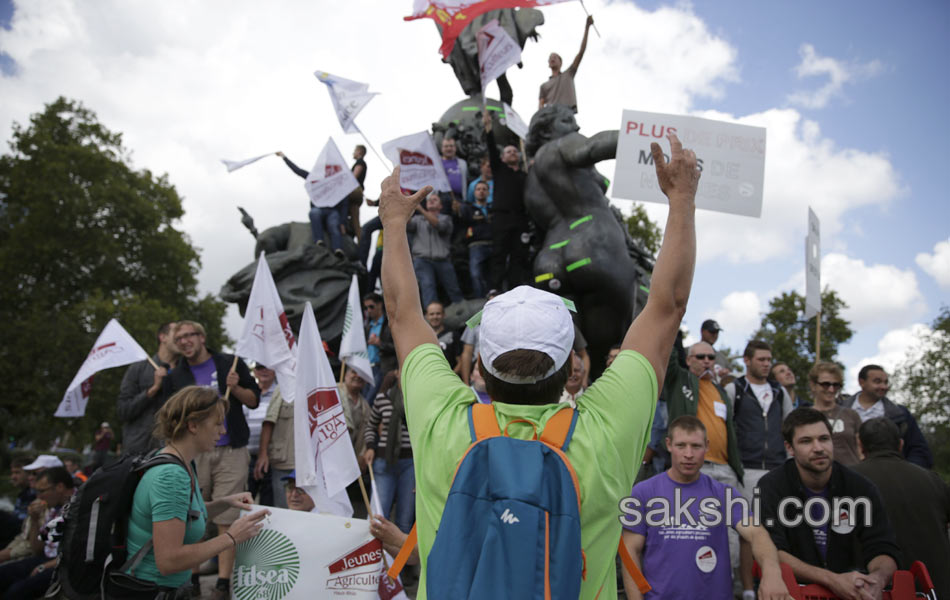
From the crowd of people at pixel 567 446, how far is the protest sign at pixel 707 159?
1.29 m

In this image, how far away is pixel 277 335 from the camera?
210 inches

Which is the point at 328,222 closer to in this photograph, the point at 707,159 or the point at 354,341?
the point at 354,341

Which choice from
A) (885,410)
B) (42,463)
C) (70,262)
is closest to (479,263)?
(885,410)

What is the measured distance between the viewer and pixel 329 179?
9656mm

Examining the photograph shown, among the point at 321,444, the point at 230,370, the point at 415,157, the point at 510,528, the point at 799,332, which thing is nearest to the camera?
the point at 510,528

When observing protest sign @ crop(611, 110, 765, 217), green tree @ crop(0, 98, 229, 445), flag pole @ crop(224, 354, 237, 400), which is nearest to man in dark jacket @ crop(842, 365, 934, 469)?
protest sign @ crop(611, 110, 765, 217)

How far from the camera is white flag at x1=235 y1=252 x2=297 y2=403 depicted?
5.30m

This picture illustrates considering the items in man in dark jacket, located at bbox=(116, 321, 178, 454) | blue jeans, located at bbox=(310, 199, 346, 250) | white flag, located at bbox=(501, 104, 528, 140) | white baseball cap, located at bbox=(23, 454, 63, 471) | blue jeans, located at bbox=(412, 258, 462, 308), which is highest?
white flag, located at bbox=(501, 104, 528, 140)

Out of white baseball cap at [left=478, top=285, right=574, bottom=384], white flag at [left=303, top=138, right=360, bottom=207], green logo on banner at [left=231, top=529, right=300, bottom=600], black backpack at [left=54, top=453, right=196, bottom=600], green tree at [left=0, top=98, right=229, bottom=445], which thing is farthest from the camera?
green tree at [left=0, top=98, right=229, bottom=445]

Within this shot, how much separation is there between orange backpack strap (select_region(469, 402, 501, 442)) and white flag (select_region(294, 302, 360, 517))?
2833 millimetres

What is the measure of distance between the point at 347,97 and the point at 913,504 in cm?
890

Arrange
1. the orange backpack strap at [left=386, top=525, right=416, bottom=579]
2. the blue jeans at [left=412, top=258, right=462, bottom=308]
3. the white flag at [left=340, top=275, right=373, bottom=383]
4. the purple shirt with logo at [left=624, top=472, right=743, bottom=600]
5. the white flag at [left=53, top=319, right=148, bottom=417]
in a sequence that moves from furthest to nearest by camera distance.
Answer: the blue jeans at [left=412, top=258, right=462, bottom=308] < the white flag at [left=53, top=319, right=148, bottom=417] < the white flag at [left=340, top=275, right=373, bottom=383] < the purple shirt with logo at [left=624, top=472, right=743, bottom=600] < the orange backpack strap at [left=386, top=525, right=416, bottom=579]

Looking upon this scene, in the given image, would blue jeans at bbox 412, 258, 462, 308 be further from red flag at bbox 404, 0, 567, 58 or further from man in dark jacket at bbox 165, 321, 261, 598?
man in dark jacket at bbox 165, 321, 261, 598

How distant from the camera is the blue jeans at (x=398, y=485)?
563cm
